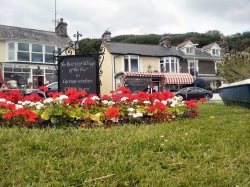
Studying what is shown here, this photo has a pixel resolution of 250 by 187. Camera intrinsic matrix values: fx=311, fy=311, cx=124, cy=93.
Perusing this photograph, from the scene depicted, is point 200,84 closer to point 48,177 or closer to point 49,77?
point 49,77

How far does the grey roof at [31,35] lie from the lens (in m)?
37.7

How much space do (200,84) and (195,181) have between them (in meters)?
42.9

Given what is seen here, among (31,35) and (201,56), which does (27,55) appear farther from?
(201,56)

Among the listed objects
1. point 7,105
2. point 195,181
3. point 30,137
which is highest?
point 7,105

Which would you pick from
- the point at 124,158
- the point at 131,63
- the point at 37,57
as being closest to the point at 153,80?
the point at 131,63

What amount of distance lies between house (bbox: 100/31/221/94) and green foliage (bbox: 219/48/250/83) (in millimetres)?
20661

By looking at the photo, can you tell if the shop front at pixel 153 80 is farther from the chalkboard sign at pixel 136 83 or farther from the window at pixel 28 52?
the window at pixel 28 52

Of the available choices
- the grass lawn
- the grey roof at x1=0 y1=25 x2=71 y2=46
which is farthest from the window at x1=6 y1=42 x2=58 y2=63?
the grass lawn

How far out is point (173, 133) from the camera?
A: 4.54 m

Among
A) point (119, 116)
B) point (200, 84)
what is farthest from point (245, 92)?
point (200, 84)

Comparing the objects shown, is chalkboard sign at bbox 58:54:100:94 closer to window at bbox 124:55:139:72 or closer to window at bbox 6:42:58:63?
window at bbox 6:42:58:63

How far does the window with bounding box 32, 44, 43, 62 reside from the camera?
3887 cm

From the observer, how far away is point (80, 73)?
877 cm

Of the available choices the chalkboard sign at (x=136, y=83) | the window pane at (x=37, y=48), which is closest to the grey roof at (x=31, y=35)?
the window pane at (x=37, y=48)
